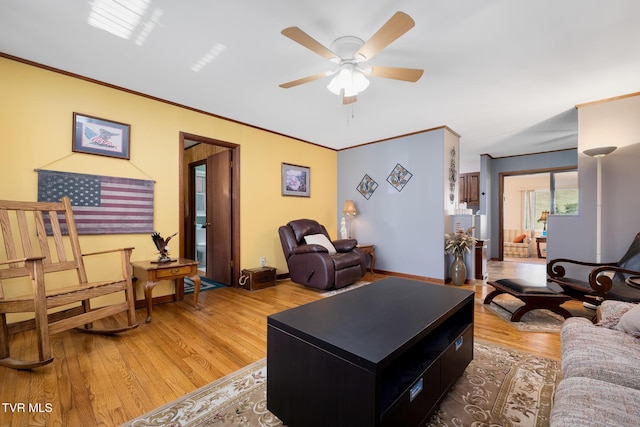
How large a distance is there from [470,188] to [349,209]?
11.8 feet

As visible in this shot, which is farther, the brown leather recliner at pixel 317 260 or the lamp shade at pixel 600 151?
the brown leather recliner at pixel 317 260

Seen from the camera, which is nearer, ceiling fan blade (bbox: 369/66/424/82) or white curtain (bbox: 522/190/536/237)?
ceiling fan blade (bbox: 369/66/424/82)

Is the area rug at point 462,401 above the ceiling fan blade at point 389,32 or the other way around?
the other way around

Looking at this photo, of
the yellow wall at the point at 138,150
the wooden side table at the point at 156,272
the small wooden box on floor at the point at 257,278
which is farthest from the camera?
the small wooden box on floor at the point at 257,278

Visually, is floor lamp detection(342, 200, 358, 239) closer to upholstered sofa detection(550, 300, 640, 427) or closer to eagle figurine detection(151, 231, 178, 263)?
eagle figurine detection(151, 231, 178, 263)

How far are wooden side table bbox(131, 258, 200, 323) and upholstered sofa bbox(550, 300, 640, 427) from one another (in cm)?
299

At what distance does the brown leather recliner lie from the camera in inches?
142

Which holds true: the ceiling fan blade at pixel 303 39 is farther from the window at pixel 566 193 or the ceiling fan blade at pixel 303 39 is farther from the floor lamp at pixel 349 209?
the window at pixel 566 193

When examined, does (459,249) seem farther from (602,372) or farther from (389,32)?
(389,32)

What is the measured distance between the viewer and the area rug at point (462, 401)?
1370mm

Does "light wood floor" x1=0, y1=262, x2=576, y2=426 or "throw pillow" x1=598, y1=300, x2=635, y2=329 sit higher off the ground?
"throw pillow" x1=598, y1=300, x2=635, y2=329

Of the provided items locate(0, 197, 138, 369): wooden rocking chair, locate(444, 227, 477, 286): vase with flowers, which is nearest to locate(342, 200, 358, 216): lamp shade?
locate(444, 227, 477, 286): vase with flowers

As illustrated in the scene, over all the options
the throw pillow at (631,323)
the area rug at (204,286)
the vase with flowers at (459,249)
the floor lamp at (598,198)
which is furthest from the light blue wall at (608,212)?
the area rug at (204,286)

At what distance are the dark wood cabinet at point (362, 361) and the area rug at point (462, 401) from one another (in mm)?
118
